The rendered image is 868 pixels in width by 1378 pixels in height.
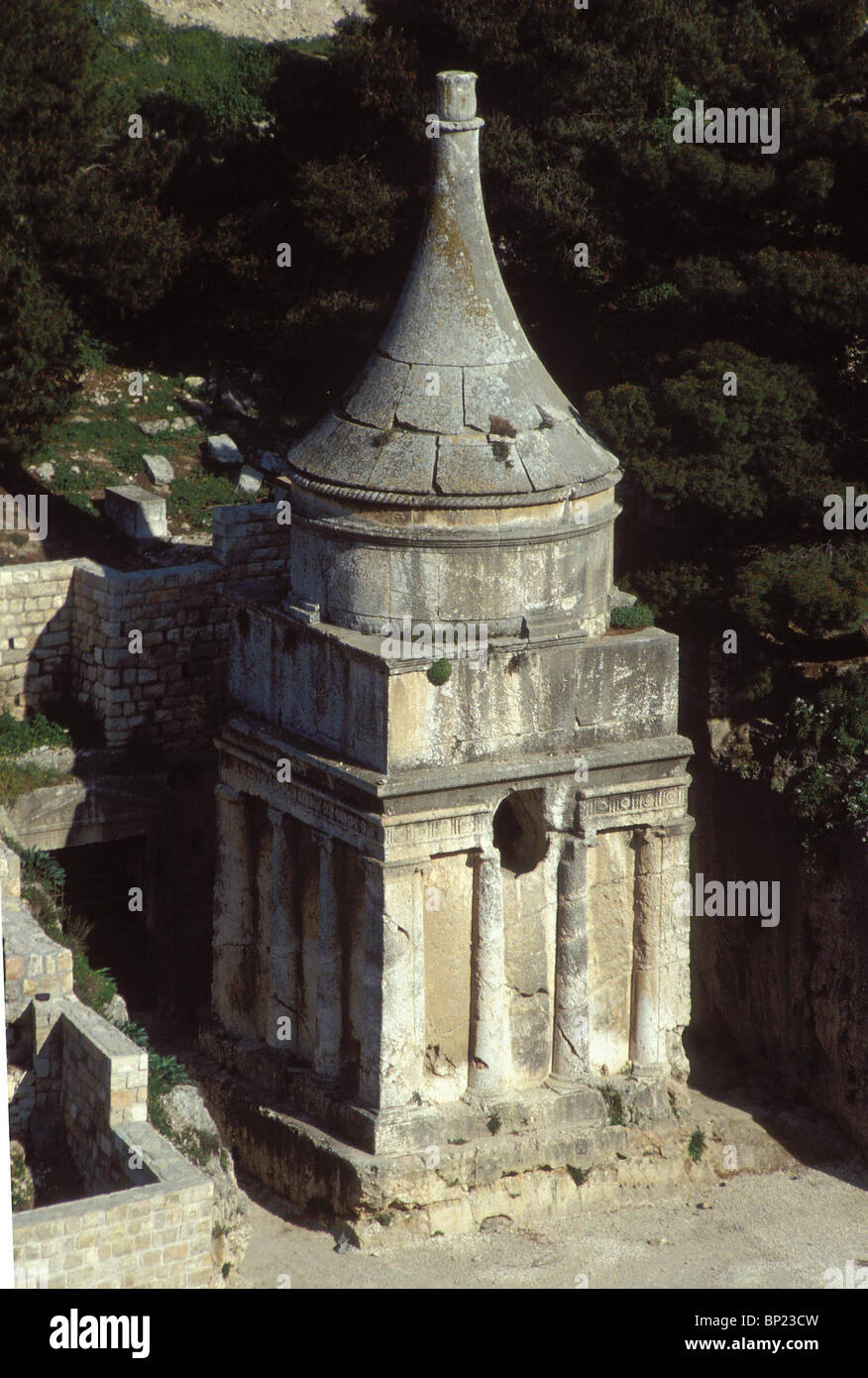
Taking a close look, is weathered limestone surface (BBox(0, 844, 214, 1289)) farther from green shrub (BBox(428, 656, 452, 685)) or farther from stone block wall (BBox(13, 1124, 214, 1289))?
green shrub (BBox(428, 656, 452, 685))

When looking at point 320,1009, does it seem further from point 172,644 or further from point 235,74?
point 235,74

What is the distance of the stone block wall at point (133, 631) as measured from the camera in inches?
1033

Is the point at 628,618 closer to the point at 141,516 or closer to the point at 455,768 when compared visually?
the point at 455,768

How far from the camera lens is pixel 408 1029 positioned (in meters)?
23.0

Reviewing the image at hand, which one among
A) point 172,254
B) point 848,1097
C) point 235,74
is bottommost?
point 848,1097

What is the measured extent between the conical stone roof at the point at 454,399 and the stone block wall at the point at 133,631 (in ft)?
10.8

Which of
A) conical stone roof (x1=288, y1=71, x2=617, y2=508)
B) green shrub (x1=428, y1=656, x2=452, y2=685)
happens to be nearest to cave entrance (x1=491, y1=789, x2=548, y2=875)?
green shrub (x1=428, y1=656, x2=452, y2=685)

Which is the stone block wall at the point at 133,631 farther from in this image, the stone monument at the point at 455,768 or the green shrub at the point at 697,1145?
the green shrub at the point at 697,1145

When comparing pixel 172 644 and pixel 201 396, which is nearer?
pixel 172 644

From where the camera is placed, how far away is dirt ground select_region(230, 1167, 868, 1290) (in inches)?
903

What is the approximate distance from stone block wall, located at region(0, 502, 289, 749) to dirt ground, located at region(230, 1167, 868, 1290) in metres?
5.71

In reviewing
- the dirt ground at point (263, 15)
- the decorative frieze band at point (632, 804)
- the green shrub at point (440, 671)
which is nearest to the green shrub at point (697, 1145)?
the decorative frieze band at point (632, 804)

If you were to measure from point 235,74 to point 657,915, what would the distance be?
68.5 ft
